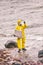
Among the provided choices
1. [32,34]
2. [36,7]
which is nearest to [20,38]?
[32,34]

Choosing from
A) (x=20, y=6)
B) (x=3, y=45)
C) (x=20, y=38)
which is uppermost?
(x=20, y=38)

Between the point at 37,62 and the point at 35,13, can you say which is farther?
the point at 35,13

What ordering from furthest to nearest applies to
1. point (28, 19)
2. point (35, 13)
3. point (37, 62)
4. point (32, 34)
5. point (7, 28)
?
point (35, 13) → point (28, 19) → point (7, 28) → point (32, 34) → point (37, 62)

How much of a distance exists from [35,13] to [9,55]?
12645 millimetres

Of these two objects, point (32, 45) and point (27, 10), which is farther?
point (27, 10)

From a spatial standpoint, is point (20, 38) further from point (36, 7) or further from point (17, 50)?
point (36, 7)

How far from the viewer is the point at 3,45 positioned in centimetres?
1622

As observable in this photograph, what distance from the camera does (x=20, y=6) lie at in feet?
97.9

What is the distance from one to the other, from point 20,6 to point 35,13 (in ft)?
12.2

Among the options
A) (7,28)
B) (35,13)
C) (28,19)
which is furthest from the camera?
(35,13)

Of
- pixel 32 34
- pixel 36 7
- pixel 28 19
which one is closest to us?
pixel 32 34

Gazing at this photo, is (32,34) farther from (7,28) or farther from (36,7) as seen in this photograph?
(36,7)

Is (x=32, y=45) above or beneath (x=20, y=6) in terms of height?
above

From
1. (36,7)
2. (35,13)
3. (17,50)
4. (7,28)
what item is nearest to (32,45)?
(17,50)
